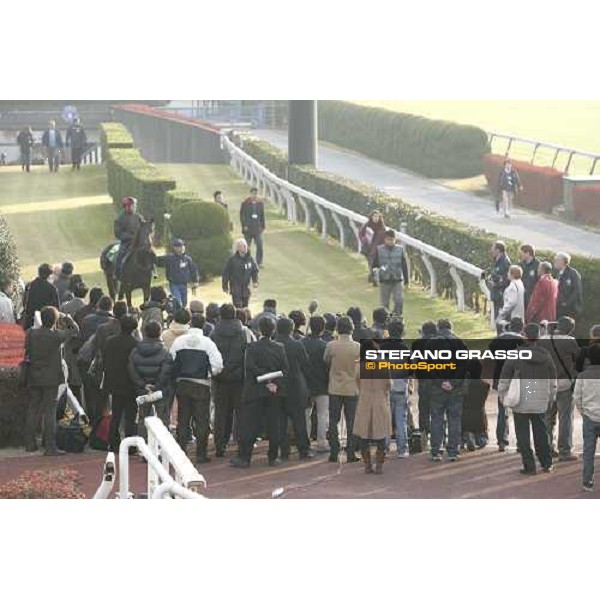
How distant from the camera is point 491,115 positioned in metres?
14.5

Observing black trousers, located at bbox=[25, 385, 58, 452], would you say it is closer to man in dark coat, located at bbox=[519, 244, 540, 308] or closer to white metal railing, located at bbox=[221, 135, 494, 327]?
white metal railing, located at bbox=[221, 135, 494, 327]

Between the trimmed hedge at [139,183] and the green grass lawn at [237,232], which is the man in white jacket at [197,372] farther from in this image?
the trimmed hedge at [139,183]

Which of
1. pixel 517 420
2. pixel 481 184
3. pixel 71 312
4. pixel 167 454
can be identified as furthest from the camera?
pixel 481 184

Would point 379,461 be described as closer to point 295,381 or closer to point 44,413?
point 295,381

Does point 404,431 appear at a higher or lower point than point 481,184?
lower

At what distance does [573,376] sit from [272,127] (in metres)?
3.72

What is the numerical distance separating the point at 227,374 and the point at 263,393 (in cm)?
33

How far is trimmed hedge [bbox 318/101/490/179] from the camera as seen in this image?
596 inches

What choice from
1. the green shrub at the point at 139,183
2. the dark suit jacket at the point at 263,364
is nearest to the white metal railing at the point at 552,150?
the green shrub at the point at 139,183

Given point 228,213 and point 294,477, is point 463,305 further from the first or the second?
point 294,477

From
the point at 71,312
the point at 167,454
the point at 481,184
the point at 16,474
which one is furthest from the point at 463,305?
the point at 167,454

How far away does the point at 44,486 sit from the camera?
1156cm

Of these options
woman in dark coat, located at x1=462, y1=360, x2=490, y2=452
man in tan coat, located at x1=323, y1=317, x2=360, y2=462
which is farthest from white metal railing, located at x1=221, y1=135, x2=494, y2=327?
man in tan coat, located at x1=323, y1=317, x2=360, y2=462

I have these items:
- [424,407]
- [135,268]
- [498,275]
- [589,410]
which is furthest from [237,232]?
[589,410]
